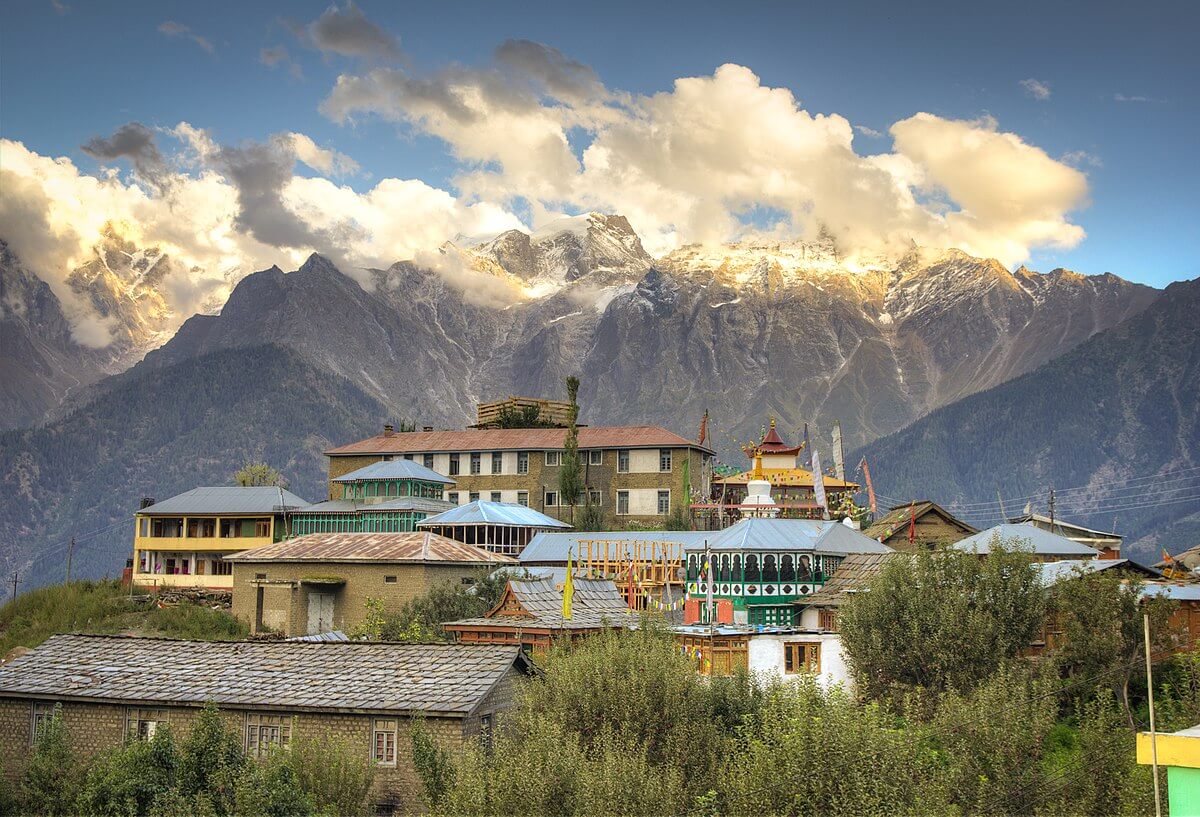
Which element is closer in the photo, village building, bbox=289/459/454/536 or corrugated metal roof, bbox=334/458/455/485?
village building, bbox=289/459/454/536

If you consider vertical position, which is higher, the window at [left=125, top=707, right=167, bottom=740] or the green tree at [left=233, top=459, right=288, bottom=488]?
the green tree at [left=233, top=459, right=288, bottom=488]

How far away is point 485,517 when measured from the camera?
3162 inches

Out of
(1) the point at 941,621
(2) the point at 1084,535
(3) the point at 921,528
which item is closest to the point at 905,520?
(3) the point at 921,528

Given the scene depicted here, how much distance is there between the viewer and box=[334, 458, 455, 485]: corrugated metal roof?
92312 millimetres

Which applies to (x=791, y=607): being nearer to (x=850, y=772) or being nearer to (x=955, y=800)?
(x=955, y=800)

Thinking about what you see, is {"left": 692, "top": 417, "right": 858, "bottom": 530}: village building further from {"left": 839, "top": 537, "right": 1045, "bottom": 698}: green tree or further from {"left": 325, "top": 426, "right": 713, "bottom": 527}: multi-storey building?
{"left": 839, "top": 537, "right": 1045, "bottom": 698}: green tree

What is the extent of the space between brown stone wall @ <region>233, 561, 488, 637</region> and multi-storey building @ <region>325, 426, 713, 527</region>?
1100 inches

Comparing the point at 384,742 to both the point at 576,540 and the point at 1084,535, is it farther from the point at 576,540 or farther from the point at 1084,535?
the point at 1084,535

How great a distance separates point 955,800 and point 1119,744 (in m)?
5.37

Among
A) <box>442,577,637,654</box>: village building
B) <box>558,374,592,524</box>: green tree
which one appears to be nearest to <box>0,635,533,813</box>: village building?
<box>442,577,637,654</box>: village building

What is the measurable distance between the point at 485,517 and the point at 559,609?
90.0 feet

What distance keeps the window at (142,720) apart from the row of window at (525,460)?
6186cm

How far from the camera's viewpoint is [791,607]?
62.6 metres

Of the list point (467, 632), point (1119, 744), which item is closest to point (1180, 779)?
point (1119, 744)
